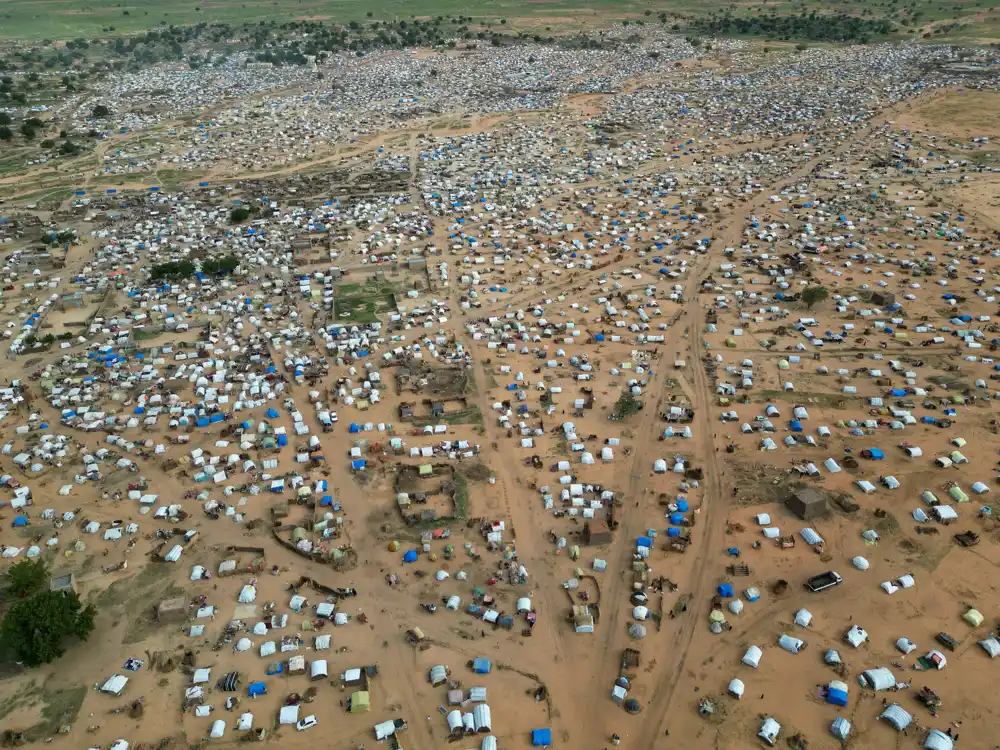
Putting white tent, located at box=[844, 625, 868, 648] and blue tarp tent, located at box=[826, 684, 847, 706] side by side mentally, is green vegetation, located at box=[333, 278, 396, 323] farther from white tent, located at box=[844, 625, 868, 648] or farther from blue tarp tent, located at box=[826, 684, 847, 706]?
blue tarp tent, located at box=[826, 684, 847, 706]

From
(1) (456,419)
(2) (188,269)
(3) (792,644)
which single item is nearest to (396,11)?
(2) (188,269)

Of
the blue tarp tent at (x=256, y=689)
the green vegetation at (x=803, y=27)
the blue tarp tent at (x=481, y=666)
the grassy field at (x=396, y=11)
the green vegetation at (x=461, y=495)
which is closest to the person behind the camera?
the blue tarp tent at (x=256, y=689)

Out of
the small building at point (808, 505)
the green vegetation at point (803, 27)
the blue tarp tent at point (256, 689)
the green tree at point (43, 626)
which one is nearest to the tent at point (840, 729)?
the small building at point (808, 505)

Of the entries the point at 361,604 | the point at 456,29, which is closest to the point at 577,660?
the point at 361,604

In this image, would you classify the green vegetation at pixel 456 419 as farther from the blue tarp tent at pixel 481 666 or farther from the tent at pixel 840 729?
the tent at pixel 840 729

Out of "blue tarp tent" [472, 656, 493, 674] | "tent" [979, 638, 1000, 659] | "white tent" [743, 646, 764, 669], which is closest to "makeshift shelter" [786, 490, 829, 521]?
"tent" [979, 638, 1000, 659]

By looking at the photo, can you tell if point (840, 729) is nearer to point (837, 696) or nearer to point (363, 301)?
point (837, 696)
